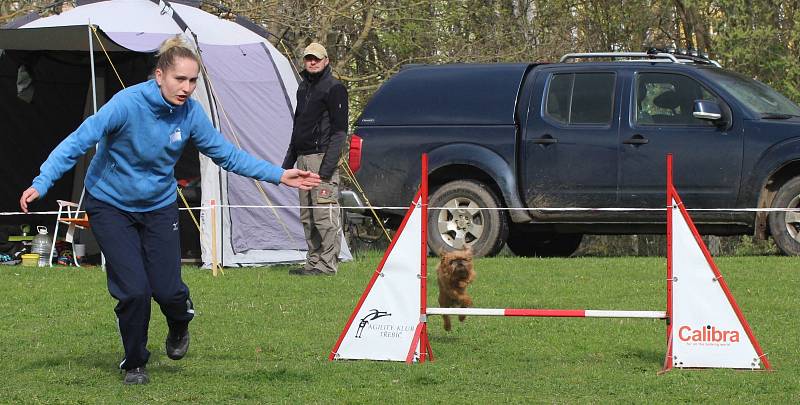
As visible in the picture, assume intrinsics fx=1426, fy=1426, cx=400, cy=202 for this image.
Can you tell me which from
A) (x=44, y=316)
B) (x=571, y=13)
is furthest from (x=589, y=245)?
(x=44, y=316)

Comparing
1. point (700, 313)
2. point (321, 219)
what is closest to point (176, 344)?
point (700, 313)

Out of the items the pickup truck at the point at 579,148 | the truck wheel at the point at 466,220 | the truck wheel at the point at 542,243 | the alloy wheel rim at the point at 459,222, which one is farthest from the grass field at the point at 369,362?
the truck wheel at the point at 542,243

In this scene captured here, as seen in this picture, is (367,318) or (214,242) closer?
(367,318)

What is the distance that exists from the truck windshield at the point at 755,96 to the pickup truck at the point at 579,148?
0.07ft

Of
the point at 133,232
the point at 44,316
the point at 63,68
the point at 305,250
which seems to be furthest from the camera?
the point at 63,68

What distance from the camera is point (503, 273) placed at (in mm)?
12609

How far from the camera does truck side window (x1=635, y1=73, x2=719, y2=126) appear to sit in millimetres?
13633

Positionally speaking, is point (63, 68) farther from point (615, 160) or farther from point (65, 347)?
point (65, 347)

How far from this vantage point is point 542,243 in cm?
1581

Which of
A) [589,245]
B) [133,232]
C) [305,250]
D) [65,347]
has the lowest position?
[589,245]

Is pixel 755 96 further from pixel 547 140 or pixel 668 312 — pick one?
pixel 668 312

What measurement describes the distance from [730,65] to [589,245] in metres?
3.97

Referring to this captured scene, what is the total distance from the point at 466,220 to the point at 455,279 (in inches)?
203

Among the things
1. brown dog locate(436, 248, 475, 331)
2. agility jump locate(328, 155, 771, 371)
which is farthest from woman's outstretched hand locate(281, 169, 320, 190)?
brown dog locate(436, 248, 475, 331)
